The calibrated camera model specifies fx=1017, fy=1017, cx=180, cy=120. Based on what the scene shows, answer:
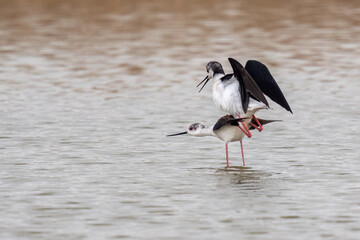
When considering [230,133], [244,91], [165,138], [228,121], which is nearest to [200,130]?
[230,133]

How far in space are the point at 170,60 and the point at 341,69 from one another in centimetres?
372

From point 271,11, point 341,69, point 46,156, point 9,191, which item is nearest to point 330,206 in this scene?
point 9,191

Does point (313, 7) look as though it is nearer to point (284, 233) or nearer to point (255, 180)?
point (255, 180)

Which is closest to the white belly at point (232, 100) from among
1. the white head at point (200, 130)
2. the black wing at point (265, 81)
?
the black wing at point (265, 81)

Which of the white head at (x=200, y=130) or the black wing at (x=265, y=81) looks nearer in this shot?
the black wing at (x=265, y=81)

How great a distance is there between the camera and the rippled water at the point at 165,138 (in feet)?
29.6

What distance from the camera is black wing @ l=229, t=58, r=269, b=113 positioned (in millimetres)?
10945

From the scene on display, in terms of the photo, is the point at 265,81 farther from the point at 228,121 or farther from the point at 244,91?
the point at 228,121

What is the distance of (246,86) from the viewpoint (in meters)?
11.0

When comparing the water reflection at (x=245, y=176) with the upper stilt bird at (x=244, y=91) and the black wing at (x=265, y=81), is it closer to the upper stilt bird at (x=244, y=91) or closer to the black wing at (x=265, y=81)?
the upper stilt bird at (x=244, y=91)

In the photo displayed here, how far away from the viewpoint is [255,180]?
10.7 m

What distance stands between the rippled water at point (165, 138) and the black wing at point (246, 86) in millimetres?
801

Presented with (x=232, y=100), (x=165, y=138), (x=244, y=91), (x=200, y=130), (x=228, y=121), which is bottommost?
(x=165, y=138)

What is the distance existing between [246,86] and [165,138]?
2403 mm
